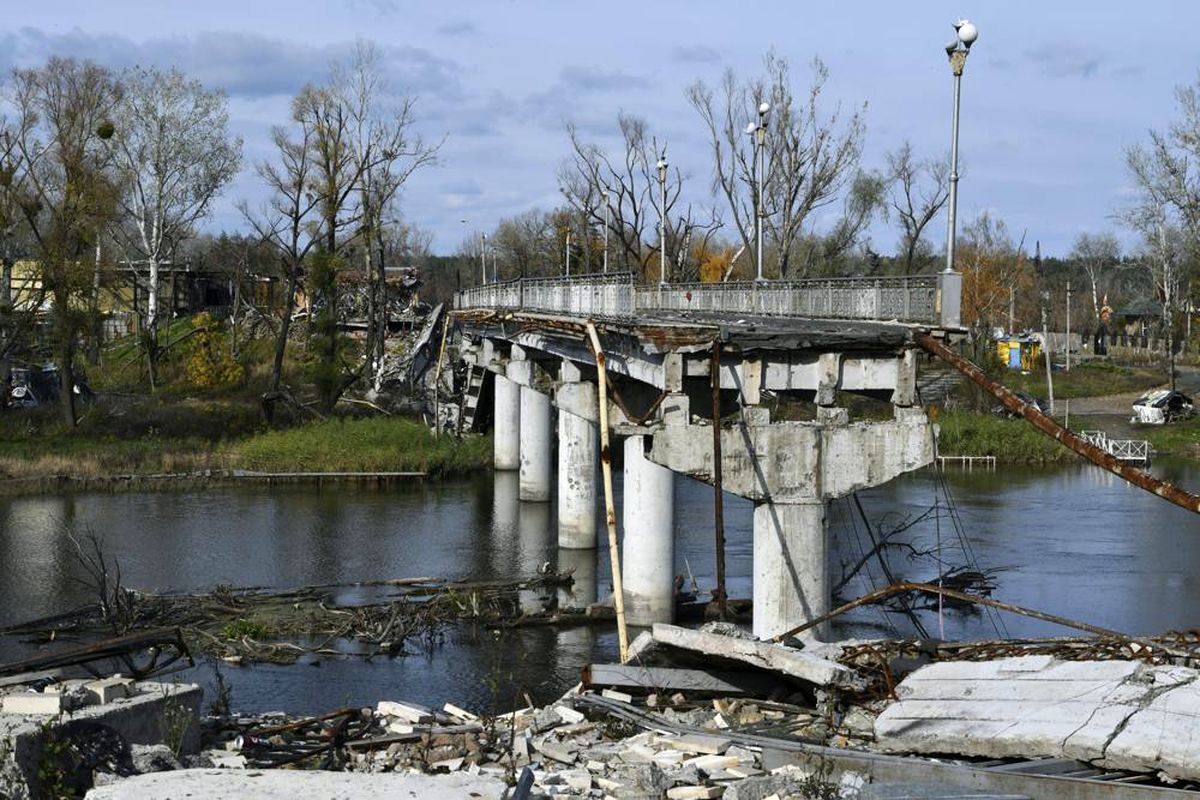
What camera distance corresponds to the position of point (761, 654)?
13.7 meters

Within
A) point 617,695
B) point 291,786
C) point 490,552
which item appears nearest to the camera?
point 291,786

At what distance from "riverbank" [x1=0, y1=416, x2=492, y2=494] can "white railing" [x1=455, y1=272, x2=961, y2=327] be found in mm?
5472

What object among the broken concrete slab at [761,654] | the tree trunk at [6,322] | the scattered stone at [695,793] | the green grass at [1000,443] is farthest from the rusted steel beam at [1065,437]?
the tree trunk at [6,322]

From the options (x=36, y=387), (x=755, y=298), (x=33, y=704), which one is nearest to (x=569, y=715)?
(x=33, y=704)

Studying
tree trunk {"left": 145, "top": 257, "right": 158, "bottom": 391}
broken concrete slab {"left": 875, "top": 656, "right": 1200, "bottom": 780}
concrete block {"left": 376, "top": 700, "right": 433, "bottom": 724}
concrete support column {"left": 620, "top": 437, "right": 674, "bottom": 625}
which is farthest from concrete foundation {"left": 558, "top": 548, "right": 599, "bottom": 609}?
tree trunk {"left": 145, "top": 257, "right": 158, "bottom": 391}

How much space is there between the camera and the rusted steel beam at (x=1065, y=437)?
14.7 metres

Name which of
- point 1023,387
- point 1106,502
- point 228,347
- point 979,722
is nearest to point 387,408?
point 228,347

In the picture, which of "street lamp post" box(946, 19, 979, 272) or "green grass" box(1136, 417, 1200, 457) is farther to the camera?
"green grass" box(1136, 417, 1200, 457)

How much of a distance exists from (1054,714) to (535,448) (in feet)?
111

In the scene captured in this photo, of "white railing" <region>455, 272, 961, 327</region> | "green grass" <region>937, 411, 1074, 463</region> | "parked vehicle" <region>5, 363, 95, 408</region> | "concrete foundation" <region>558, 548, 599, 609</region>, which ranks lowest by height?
"concrete foundation" <region>558, 548, 599, 609</region>

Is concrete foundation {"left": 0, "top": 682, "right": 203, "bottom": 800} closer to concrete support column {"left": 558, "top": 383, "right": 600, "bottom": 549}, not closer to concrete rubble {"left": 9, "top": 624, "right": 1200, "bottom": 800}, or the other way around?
concrete rubble {"left": 9, "top": 624, "right": 1200, "bottom": 800}

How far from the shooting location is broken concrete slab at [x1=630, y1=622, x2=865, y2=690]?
13.1m

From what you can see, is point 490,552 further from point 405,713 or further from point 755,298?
point 405,713

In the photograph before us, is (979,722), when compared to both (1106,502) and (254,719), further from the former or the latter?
(1106,502)
